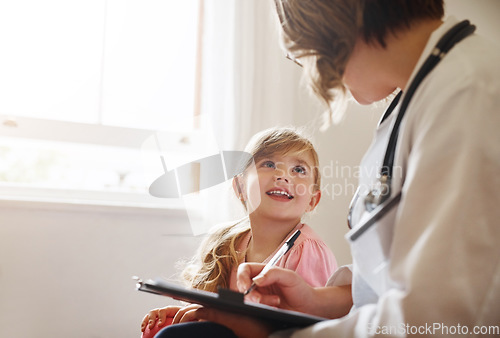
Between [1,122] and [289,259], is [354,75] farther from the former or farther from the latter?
[1,122]

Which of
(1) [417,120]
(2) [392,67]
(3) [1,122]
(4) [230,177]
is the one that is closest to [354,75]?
(2) [392,67]

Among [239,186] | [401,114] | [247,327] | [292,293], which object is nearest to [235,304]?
[247,327]

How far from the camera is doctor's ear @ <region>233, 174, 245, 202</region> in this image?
4.92ft

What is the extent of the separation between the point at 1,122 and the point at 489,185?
5.64ft

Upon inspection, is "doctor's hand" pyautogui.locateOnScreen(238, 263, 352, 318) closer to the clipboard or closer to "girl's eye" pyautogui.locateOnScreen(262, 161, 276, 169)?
the clipboard

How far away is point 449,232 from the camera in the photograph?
54 cm

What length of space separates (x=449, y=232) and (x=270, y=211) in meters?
0.82

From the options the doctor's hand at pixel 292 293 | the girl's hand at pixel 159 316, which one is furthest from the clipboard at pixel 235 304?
the girl's hand at pixel 159 316

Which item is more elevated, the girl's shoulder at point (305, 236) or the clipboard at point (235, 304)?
the clipboard at point (235, 304)

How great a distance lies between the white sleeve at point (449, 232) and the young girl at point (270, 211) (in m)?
0.68

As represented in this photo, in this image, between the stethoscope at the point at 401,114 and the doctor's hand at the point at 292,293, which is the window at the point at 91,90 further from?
the stethoscope at the point at 401,114

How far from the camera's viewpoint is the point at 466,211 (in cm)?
55

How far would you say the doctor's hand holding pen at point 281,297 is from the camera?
70cm

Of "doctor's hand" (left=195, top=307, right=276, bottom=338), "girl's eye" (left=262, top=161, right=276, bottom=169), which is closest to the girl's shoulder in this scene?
"girl's eye" (left=262, top=161, right=276, bottom=169)
